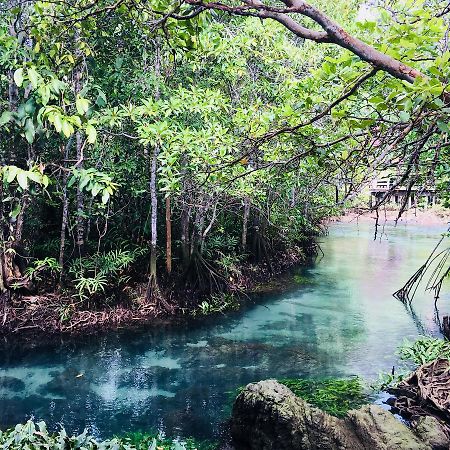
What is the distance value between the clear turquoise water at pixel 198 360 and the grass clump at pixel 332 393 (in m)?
0.24

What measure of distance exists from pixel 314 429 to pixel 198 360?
102 inches

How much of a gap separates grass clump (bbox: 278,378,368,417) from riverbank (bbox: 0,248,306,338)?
2879 millimetres

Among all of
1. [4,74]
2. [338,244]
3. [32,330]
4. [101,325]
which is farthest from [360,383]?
[338,244]

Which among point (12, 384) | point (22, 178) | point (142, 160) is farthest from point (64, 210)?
point (22, 178)

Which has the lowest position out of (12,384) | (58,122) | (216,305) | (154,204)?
(12,384)

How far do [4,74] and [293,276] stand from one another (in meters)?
7.46

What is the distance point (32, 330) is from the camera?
6.55 metres

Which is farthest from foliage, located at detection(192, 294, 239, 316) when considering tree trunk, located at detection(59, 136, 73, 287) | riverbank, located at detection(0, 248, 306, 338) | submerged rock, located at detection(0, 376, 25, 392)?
submerged rock, located at detection(0, 376, 25, 392)

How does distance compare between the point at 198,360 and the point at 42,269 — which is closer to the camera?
the point at 198,360

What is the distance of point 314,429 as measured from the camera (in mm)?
3527

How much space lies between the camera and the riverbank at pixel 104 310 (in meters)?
6.58

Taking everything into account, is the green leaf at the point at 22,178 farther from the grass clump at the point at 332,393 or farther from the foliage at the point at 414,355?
the foliage at the point at 414,355

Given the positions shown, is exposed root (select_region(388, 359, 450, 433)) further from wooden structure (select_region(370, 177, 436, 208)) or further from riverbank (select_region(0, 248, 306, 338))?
riverbank (select_region(0, 248, 306, 338))

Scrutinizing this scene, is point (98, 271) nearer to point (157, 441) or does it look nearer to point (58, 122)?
point (157, 441)
